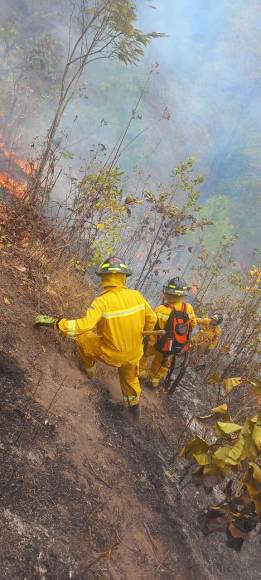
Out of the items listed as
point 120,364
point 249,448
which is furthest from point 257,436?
point 120,364

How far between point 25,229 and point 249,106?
59.7m

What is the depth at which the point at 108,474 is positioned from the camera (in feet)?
11.0

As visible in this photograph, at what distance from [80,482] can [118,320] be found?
5.03ft

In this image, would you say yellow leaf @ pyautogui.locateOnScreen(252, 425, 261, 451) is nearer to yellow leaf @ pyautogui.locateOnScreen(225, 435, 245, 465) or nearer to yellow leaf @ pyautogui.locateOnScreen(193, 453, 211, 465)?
yellow leaf @ pyautogui.locateOnScreen(225, 435, 245, 465)

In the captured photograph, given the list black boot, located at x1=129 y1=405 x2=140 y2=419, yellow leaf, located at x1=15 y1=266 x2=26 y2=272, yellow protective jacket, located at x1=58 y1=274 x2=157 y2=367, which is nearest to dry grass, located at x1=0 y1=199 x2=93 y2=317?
A: yellow leaf, located at x1=15 y1=266 x2=26 y2=272

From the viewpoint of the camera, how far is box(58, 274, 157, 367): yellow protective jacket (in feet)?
12.9

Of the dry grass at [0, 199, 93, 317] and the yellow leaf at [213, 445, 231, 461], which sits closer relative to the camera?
the yellow leaf at [213, 445, 231, 461]

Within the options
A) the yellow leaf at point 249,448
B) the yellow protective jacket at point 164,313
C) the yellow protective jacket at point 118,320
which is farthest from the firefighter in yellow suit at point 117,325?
the yellow leaf at point 249,448

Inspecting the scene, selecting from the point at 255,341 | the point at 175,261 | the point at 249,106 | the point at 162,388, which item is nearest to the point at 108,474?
the point at 162,388

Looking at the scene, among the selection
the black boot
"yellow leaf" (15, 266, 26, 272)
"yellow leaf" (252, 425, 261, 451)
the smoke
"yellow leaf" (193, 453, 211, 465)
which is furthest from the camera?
the smoke

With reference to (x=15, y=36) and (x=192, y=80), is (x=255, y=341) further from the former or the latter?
(x=192, y=80)

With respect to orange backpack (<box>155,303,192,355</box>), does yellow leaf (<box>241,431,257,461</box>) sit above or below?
above

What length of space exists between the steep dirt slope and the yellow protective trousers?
16 centimetres

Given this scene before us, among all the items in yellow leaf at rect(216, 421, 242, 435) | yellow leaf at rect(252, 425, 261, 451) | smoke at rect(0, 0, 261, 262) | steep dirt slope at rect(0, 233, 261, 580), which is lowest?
steep dirt slope at rect(0, 233, 261, 580)
